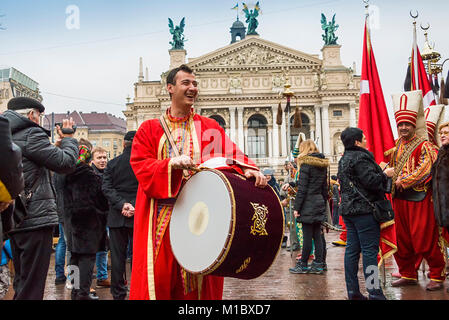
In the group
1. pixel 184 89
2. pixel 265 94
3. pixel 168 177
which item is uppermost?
pixel 265 94

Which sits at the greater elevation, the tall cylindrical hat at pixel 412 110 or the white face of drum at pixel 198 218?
the tall cylindrical hat at pixel 412 110

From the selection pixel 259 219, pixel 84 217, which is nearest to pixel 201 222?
pixel 259 219

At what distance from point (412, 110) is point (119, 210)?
368 cm

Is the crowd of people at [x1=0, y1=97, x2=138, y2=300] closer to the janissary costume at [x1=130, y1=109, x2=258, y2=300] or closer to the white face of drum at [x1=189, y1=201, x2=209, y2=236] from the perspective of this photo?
the janissary costume at [x1=130, y1=109, x2=258, y2=300]

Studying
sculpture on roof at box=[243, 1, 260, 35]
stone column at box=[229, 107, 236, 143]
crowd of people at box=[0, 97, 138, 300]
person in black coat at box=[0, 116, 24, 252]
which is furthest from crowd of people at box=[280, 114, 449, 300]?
sculpture on roof at box=[243, 1, 260, 35]

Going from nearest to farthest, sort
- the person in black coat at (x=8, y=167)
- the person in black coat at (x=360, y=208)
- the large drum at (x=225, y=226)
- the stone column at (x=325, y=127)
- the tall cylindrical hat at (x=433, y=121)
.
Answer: the person in black coat at (x=8, y=167)
the large drum at (x=225, y=226)
the person in black coat at (x=360, y=208)
the tall cylindrical hat at (x=433, y=121)
the stone column at (x=325, y=127)

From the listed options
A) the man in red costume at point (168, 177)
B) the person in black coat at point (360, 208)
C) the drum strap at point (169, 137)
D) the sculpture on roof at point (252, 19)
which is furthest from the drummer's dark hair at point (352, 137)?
the sculpture on roof at point (252, 19)

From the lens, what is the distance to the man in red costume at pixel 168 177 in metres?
2.81

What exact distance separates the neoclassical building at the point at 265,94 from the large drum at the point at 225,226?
4364 cm

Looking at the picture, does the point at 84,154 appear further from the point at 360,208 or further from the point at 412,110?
the point at 412,110

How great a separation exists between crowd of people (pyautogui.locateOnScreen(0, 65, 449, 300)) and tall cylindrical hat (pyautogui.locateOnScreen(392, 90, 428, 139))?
0.10ft

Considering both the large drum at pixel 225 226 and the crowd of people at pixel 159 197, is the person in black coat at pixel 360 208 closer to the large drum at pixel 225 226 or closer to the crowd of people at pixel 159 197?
the crowd of people at pixel 159 197

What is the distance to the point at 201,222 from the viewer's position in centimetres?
263

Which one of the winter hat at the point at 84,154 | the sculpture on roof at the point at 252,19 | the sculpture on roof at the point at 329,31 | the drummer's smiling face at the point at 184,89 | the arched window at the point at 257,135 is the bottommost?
the winter hat at the point at 84,154
